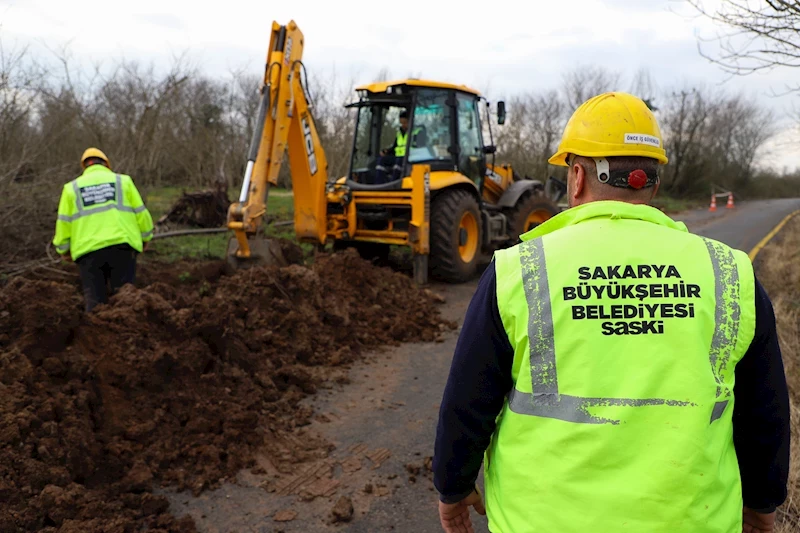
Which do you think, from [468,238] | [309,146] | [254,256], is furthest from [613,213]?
[468,238]

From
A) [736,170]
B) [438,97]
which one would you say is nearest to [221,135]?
[438,97]

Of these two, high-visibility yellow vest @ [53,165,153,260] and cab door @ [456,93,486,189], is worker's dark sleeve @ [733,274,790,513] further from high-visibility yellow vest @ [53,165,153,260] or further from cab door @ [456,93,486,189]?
cab door @ [456,93,486,189]

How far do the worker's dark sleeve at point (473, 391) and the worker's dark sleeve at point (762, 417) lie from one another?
0.62 meters

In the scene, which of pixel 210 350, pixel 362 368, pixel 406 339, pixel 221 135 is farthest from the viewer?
pixel 221 135

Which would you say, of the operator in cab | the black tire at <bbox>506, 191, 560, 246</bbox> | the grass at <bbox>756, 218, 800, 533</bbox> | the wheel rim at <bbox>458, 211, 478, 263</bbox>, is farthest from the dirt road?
the black tire at <bbox>506, 191, 560, 246</bbox>

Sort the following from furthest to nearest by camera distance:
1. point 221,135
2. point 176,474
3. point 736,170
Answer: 1. point 736,170
2. point 221,135
3. point 176,474

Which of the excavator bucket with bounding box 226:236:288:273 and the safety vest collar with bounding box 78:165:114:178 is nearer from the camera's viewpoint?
the safety vest collar with bounding box 78:165:114:178

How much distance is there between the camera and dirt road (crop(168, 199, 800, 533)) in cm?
340

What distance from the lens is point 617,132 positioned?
1607 millimetres

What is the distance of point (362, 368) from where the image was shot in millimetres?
5832

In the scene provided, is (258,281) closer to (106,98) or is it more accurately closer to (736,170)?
(106,98)

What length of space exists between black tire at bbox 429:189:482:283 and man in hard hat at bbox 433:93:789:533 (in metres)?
7.02

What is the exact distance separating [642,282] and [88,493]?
10.5ft

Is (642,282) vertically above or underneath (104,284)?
above
